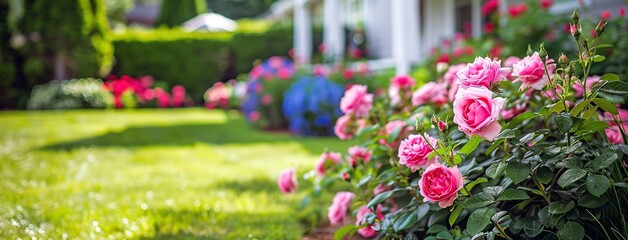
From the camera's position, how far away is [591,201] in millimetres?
1648

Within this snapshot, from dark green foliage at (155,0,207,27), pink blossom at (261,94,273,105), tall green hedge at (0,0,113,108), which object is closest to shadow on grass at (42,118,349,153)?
pink blossom at (261,94,273,105)

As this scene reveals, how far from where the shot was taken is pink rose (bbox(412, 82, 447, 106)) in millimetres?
2537

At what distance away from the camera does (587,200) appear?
1654 millimetres

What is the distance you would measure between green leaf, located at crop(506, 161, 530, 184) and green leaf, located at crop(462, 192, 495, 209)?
9 centimetres

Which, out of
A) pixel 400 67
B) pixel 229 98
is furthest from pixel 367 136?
pixel 229 98

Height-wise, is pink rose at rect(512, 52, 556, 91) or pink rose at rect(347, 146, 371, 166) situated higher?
pink rose at rect(512, 52, 556, 91)

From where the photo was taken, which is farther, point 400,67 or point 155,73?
point 155,73

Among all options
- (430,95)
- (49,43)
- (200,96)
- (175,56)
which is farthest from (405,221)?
(200,96)

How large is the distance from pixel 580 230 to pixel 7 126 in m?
8.46

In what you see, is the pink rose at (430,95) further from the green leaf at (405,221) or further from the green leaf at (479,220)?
the green leaf at (479,220)

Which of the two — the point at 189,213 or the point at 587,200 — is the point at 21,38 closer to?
the point at 189,213

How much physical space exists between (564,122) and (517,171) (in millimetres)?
169

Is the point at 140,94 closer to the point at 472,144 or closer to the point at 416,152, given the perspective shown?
the point at 416,152

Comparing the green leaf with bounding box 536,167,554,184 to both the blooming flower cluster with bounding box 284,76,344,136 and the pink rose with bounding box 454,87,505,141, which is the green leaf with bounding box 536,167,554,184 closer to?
the pink rose with bounding box 454,87,505,141
